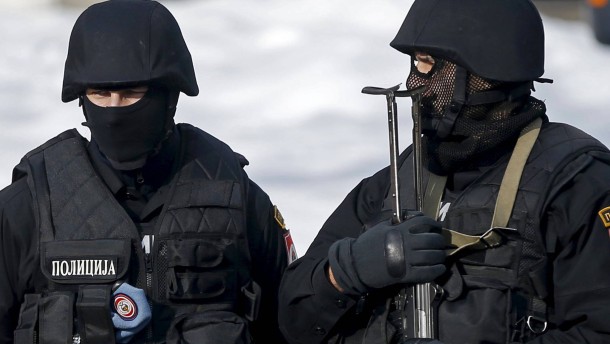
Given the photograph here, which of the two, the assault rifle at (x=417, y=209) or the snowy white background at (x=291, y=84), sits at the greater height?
the assault rifle at (x=417, y=209)

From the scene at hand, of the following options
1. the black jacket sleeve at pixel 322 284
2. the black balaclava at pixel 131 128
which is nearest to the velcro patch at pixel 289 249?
the black jacket sleeve at pixel 322 284

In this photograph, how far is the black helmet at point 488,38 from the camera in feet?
15.5

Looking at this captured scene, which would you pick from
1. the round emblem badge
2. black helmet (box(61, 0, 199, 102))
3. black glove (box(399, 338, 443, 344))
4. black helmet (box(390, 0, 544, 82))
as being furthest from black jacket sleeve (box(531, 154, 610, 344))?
black helmet (box(61, 0, 199, 102))

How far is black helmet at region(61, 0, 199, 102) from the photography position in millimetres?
5168

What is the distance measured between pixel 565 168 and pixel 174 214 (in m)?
1.41

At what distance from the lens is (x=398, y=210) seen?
15.3ft

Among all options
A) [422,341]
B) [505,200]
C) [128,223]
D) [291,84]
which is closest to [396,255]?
[422,341]

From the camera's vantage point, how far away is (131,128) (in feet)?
17.0

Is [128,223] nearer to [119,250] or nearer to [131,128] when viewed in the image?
[119,250]

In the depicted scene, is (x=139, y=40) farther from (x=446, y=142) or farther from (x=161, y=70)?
(x=446, y=142)

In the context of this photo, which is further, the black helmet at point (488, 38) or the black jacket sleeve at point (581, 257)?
the black helmet at point (488, 38)

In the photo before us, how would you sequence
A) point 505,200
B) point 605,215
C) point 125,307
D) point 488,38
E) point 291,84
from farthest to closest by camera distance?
point 291,84 < point 125,307 < point 488,38 < point 505,200 < point 605,215

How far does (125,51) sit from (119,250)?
67cm

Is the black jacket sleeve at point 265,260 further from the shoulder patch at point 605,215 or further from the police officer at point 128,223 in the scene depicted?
the shoulder patch at point 605,215
